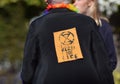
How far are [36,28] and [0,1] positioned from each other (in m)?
6.83

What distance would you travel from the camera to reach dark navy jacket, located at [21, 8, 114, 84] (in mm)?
5156

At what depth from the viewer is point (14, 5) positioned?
42.1 feet

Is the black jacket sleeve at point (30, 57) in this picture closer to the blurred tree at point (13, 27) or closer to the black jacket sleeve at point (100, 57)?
the black jacket sleeve at point (100, 57)

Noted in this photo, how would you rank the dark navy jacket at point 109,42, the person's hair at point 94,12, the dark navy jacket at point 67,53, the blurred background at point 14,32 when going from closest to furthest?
1. the dark navy jacket at point 67,53
2. the person's hair at point 94,12
3. the dark navy jacket at point 109,42
4. the blurred background at point 14,32

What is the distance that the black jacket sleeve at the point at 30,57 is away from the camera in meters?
5.25

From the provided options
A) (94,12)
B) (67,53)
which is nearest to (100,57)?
(67,53)

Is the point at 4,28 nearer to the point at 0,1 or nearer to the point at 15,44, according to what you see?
the point at 15,44

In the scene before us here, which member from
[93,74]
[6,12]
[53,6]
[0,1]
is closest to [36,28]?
[53,6]

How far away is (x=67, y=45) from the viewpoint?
5.23 meters

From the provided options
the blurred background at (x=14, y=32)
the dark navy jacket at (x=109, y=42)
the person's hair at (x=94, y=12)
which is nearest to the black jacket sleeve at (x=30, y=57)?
the person's hair at (x=94, y=12)

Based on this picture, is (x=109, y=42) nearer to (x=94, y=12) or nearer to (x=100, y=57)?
(x=94, y=12)

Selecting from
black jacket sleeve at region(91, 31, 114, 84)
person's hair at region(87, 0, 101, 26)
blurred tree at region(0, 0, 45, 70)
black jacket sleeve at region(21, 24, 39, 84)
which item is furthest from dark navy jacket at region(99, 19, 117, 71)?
blurred tree at region(0, 0, 45, 70)

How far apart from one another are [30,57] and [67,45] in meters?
0.30

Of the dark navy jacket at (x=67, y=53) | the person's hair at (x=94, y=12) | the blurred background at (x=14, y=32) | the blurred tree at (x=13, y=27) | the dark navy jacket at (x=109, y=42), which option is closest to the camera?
the dark navy jacket at (x=67, y=53)
